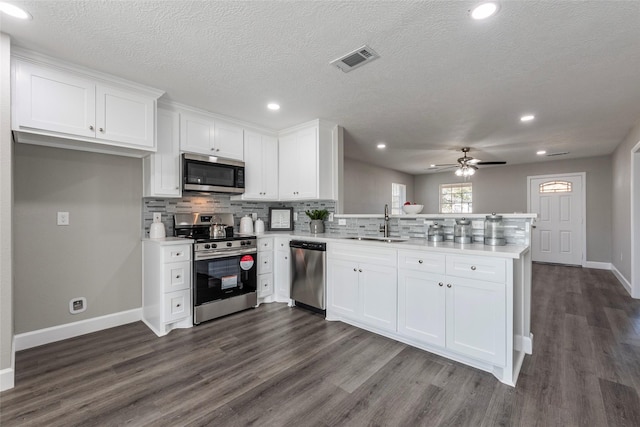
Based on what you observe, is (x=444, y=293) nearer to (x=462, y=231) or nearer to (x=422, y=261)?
(x=422, y=261)

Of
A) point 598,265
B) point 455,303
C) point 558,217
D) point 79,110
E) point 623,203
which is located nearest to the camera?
point 455,303

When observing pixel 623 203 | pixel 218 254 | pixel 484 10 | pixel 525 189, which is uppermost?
pixel 484 10

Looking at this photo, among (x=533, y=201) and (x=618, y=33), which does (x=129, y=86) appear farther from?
(x=533, y=201)

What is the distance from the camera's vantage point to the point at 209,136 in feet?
11.6

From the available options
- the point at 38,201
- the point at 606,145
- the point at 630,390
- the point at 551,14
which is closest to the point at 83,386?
the point at 38,201

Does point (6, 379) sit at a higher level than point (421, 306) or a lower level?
lower

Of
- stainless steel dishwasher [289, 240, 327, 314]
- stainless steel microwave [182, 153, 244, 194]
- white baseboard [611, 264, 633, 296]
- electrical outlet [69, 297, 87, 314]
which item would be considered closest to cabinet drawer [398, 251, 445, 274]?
stainless steel dishwasher [289, 240, 327, 314]

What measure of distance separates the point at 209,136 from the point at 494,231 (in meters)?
3.28

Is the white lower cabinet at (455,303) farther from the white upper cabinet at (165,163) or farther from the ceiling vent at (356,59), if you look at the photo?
the white upper cabinet at (165,163)

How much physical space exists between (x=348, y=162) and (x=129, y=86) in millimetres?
4728

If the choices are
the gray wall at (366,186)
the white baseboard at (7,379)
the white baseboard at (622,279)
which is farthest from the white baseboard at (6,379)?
the white baseboard at (622,279)

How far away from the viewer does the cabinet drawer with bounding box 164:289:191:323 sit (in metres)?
2.86

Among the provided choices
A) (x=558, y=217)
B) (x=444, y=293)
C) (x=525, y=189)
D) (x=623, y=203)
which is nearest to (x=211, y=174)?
(x=444, y=293)

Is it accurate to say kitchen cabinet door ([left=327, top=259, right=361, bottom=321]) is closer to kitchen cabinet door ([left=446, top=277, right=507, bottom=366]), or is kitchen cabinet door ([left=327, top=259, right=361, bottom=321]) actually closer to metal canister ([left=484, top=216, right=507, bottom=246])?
kitchen cabinet door ([left=446, top=277, right=507, bottom=366])
